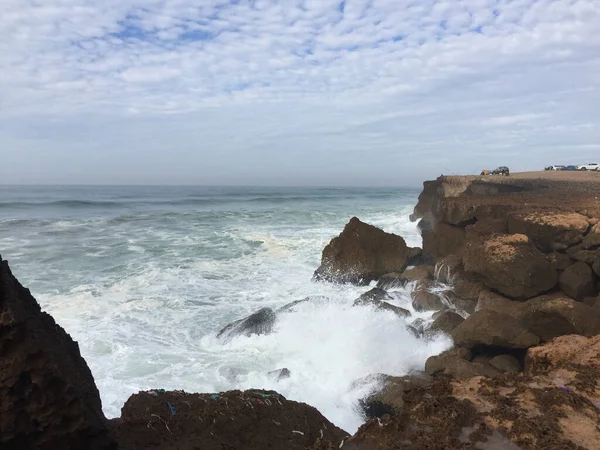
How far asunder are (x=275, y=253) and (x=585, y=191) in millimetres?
11319

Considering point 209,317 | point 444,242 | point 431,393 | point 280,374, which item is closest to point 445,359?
point 280,374

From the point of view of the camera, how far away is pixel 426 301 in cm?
971

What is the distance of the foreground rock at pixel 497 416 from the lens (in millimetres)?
3248

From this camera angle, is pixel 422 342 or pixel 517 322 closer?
pixel 517 322

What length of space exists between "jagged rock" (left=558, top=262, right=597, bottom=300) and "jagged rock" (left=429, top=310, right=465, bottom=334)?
205cm

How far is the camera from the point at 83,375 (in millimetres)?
3275

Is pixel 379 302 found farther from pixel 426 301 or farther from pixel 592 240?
pixel 592 240

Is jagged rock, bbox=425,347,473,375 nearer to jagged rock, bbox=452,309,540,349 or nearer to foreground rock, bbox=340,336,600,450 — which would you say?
jagged rock, bbox=452,309,540,349

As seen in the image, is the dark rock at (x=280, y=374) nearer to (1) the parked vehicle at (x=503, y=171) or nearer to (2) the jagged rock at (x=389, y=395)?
(2) the jagged rock at (x=389, y=395)

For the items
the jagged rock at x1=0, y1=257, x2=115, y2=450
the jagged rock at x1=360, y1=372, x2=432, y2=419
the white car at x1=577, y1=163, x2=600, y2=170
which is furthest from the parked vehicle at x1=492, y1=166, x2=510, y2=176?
the jagged rock at x1=0, y1=257, x2=115, y2=450

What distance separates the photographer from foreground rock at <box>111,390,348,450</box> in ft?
11.6

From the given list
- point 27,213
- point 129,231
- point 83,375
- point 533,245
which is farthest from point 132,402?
point 27,213

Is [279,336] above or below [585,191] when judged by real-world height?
below

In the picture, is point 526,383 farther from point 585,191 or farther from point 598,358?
point 585,191
